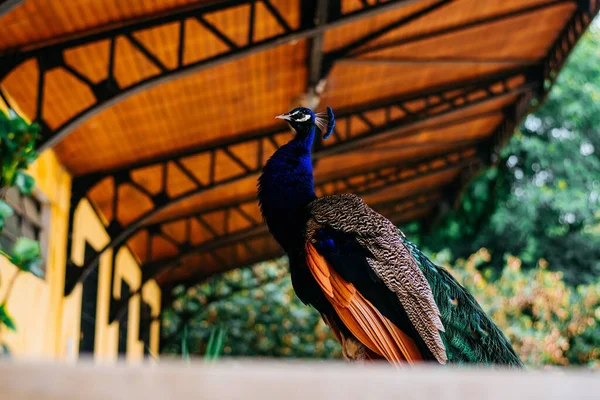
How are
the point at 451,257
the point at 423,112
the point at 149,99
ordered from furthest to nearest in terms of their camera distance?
the point at 451,257 → the point at 423,112 → the point at 149,99

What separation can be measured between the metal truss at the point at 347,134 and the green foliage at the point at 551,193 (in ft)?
24.2

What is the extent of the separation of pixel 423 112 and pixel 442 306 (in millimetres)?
5861

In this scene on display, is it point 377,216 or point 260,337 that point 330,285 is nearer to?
point 377,216

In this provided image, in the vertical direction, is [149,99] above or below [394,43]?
below

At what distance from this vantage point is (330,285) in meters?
2.88

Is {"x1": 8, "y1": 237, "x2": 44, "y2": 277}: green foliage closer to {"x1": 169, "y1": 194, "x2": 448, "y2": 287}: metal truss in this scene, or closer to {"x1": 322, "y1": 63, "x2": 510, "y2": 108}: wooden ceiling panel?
{"x1": 322, "y1": 63, "x2": 510, "y2": 108}: wooden ceiling panel

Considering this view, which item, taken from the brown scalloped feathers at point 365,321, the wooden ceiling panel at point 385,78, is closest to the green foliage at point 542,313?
the wooden ceiling panel at point 385,78

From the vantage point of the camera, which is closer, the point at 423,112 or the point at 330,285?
the point at 330,285

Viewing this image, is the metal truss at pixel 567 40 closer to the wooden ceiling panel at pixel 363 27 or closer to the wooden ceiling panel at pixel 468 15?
the wooden ceiling panel at pixel 468 15

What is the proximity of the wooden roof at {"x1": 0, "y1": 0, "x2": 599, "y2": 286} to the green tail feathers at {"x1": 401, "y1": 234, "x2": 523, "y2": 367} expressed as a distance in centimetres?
244

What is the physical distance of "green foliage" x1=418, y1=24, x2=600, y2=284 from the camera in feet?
53.1

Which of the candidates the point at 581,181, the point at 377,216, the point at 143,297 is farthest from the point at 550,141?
the point at 377,216

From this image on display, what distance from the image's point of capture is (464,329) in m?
2.95

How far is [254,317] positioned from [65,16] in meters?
8.32
